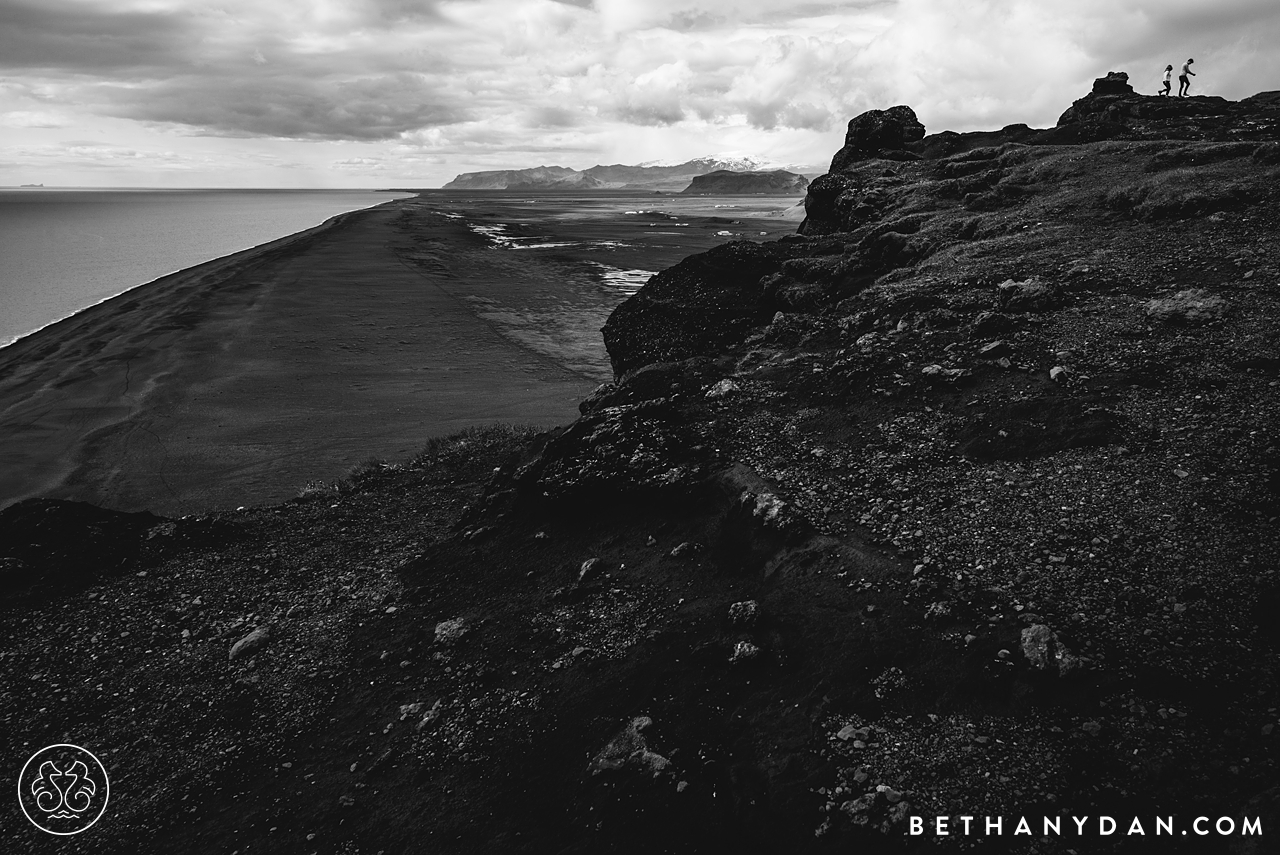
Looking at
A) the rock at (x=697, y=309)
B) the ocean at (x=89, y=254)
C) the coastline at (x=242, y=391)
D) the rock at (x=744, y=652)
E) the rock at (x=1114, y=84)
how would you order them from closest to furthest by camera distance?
1. the rock at (x=744, y=652)
2. the rock at (x=697, y=309)
3. the coastline at (x=242, y=391)
4. the rock at (x=1114, y=84)
5. the ocean at (x=89, y=254)

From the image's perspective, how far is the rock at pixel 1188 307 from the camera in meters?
11.0

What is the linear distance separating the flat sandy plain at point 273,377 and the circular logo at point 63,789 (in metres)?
10.0

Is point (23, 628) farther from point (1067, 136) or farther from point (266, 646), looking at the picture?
point (1067, 136)

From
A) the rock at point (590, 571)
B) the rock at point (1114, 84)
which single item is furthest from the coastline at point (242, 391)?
the rock at point (1114, 84)

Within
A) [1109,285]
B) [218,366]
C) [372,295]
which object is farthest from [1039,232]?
[372,295]

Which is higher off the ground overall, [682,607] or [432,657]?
[682,607]

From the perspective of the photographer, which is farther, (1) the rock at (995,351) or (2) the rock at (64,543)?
(2) the rock at (64,543)

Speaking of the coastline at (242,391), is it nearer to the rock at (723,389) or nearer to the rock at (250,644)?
the rock at (250,644)

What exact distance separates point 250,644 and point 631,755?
272 inches

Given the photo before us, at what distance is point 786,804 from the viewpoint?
6.40 m

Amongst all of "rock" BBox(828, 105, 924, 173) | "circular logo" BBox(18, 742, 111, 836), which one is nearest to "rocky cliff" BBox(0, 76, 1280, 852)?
"circular logo" BBox(18, 742, 111, 836)

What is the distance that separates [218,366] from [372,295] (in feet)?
60.2

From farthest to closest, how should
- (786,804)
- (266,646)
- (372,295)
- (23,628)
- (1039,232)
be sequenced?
1. (372,295)
2. (1039,232)
3. (23,628)
4. (266,646)
5. (786,804)

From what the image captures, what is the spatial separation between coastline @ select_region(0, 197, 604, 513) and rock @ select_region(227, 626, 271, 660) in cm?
868
